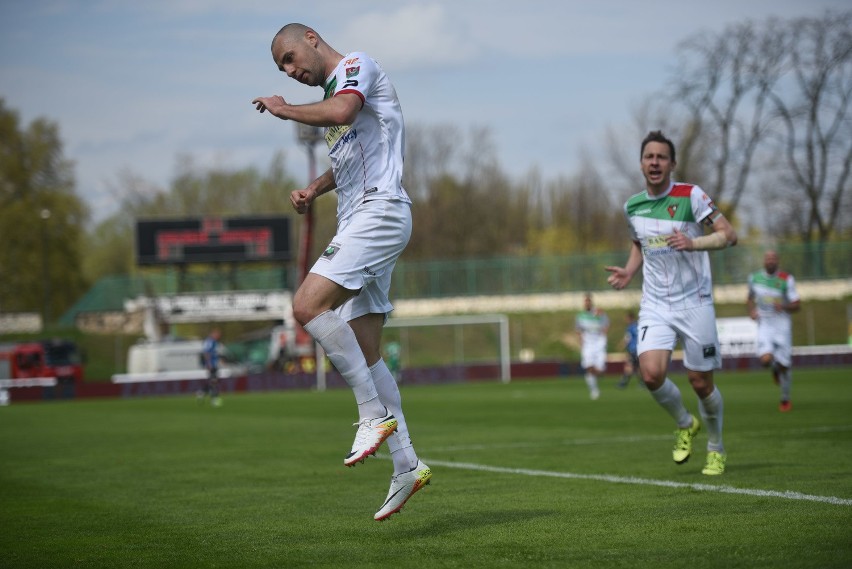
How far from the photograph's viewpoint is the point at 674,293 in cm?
902

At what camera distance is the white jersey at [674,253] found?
895 centimetres

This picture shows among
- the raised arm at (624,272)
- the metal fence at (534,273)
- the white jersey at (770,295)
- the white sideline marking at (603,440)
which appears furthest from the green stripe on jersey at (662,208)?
the metal fence at (534,273)

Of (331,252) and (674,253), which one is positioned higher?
(674,253)

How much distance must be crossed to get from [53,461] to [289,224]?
4601 cm

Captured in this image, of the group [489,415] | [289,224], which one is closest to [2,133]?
[289,224]

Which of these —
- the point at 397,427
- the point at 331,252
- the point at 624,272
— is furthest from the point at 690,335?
the point at 331,252

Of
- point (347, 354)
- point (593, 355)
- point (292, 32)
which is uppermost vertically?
point (292, 32)

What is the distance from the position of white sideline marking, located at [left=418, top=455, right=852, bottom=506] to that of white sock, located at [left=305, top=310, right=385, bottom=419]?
258 cm

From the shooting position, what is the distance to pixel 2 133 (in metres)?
73.9

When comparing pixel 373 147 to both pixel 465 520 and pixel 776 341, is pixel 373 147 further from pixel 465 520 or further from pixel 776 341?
pixel 776 341

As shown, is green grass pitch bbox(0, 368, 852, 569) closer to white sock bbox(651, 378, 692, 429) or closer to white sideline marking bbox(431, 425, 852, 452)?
white sideline marking bbox(431, 425, 852, 452)

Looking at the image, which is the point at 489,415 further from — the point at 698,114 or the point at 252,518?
the point at 698,114

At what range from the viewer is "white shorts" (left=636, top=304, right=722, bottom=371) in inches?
A: 351

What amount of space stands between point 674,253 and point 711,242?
685 millimetres
